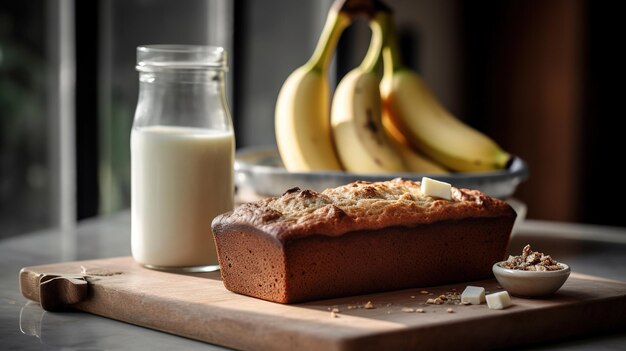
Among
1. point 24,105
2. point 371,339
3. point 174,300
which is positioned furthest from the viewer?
point 24,105

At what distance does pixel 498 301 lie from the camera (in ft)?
3.76

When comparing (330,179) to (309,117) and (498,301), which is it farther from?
(498,301)

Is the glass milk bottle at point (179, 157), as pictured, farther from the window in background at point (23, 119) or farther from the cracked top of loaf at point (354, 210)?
the window in background at point (23, 119)

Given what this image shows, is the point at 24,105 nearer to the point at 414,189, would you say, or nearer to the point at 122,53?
→ the point at 122,53

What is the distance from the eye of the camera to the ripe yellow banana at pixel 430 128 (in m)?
1.99

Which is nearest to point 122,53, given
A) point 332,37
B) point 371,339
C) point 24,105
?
point 24,105

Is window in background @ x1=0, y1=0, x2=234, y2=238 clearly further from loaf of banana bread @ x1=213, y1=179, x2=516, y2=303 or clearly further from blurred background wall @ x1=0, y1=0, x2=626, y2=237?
loaf of banana bread @ x1=213, y1=179, x2=516, y2=303

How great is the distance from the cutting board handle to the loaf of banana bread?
7.9 inches

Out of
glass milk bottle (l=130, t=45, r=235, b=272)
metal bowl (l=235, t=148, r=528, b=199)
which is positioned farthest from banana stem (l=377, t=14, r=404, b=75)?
glass milk bottle (l=130, t=45, r=235, b=272)

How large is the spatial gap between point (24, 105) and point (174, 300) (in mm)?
1378

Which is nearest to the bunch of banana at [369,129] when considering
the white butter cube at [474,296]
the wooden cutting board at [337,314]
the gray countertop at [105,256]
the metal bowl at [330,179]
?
the metal bowl at [330,179]

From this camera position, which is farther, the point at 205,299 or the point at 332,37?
the point at 332,37

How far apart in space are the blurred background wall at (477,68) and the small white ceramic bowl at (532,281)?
5.22 ft

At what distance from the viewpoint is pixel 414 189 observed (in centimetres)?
139
